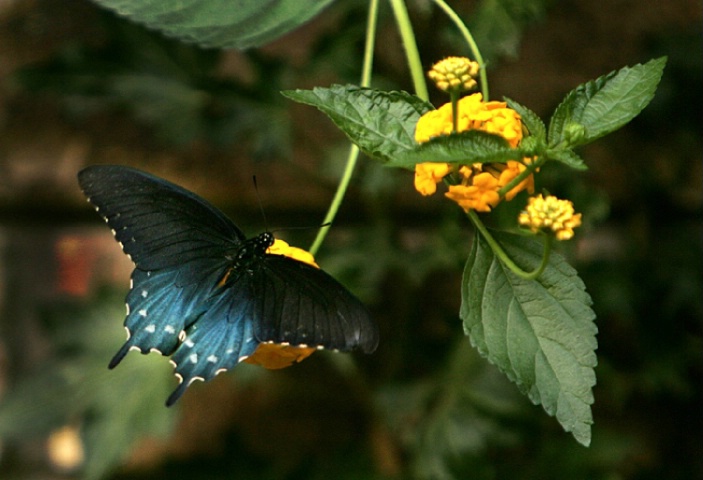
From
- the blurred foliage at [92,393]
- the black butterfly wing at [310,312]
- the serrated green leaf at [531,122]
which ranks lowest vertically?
the blurred foliage at [92,393]

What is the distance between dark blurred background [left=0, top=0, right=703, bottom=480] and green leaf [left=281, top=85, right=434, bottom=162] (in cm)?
47

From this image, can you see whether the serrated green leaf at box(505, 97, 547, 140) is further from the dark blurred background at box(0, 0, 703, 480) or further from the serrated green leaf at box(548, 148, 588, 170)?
the dark blurred background at box(0, 0, 703, 480)

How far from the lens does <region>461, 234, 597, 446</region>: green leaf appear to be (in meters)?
0.41

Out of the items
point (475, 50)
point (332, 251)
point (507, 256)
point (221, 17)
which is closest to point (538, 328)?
point (507, 256)

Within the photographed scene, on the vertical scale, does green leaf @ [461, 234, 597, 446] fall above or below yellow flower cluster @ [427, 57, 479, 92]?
below

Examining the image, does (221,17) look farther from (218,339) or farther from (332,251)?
(332,251)

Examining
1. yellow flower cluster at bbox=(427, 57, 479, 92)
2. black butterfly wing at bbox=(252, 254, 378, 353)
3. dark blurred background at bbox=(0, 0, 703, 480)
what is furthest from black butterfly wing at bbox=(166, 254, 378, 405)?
dark blurred background at bbox=(0, 0, 703, 480)

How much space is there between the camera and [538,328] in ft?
1.43

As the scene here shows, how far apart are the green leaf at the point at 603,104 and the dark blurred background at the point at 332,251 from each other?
46 cm

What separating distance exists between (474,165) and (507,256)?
59 millimetres

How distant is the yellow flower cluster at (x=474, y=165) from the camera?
1.39 ft

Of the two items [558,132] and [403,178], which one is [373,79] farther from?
[558,132]

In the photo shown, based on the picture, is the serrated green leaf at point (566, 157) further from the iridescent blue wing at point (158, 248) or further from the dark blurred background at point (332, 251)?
the dark blurred background at point (332, 251)

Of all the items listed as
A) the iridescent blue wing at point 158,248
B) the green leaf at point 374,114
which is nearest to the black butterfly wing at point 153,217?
the iridescent blue wing at point 158,248
